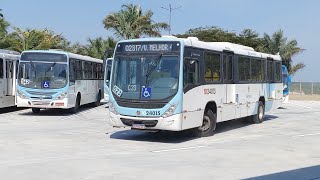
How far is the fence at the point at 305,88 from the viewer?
57669 millimetres

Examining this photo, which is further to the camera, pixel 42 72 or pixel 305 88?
pixel 305 88

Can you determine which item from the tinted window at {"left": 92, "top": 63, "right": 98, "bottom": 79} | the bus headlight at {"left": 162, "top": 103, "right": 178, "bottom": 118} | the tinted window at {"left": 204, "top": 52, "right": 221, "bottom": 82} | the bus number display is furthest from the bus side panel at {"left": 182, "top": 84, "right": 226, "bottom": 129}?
the tinted window at {"left": 92, "top": 63, "right": 98, "bottom": 79}

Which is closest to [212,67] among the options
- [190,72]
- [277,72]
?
[190,72]

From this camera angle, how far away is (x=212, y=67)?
50.6 feet

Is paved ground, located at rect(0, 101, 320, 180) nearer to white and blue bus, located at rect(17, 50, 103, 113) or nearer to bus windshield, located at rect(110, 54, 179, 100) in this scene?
bus windshield, located at rect(110, 54, 179, 100)

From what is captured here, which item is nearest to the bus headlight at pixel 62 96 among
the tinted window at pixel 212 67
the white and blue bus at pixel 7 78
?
the white and blue bus at pixel 7 78

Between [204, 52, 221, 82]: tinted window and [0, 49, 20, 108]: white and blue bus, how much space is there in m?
11.1

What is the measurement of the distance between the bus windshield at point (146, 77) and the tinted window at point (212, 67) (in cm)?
169

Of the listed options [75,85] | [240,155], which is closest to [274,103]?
[75,85]

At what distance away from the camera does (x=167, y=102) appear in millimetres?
13281

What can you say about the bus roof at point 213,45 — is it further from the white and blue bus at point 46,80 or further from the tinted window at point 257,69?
the white and blue bus at point 46,80

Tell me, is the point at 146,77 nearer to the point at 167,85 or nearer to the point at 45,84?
the point at 167,85

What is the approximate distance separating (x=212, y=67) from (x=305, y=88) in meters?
47.4

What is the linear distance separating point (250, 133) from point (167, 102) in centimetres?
457
